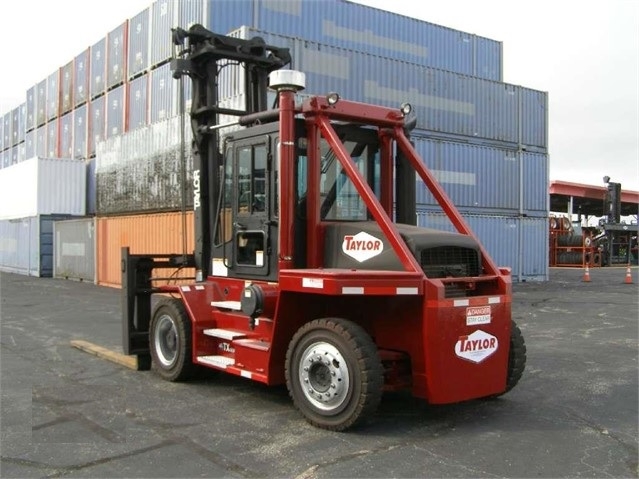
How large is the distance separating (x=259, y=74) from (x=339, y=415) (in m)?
4.30

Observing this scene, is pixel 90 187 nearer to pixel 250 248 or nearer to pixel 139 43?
pixel 139 43

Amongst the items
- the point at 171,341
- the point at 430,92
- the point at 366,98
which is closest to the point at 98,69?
the point at 366,98

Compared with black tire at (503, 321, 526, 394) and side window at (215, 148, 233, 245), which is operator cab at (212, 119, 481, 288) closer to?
side window at (215, 148, 233, 245)

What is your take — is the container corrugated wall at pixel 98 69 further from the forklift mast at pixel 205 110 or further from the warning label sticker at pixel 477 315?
the warning label sticker at pixel 477 315

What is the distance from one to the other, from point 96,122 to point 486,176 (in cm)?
1763

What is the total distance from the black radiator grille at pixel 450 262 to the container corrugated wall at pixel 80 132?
27489 mm

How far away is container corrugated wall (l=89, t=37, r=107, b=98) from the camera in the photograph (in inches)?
1115

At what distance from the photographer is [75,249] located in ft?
80.0

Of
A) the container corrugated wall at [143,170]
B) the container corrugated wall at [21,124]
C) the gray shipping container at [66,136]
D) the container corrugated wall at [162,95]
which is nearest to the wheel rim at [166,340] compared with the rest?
the container corrugated wall at [143,170]

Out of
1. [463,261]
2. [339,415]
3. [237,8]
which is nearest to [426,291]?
[463,261]

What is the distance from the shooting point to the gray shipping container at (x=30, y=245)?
87.3 ft

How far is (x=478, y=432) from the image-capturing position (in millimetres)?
5094

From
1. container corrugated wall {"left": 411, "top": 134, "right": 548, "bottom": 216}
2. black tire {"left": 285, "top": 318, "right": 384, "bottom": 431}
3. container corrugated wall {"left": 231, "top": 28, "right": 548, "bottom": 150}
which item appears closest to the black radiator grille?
black tire {"left": 285, "top": 318, "right": 384, "bottom": 431}

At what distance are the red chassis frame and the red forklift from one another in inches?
0.5
